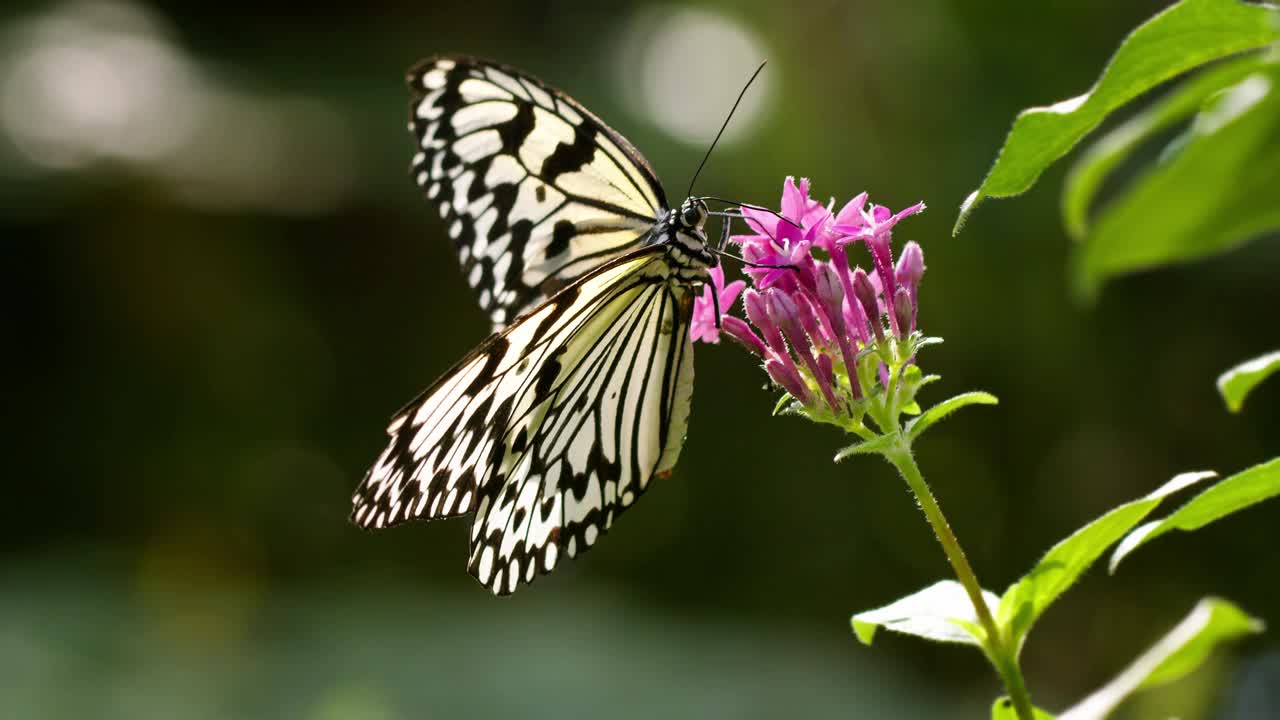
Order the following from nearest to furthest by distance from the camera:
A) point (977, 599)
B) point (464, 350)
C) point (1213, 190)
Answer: point (1213, 190), point (977, 599), point (464, 350)

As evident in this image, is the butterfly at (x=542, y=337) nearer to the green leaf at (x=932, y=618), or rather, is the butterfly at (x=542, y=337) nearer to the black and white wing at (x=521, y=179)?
the black and white wing at (x=521, y=179)

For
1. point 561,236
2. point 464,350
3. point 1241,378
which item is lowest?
point 1241,378

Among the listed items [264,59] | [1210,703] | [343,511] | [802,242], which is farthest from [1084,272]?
[264,59]

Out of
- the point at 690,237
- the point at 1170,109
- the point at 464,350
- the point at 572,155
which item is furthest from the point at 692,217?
the point at 464,350

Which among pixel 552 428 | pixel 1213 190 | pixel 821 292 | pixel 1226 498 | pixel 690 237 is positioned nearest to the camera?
pixel 1213 190

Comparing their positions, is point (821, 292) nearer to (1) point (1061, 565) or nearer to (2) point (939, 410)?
(2) point (939, 410)

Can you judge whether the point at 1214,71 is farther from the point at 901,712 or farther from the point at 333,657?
the point at 333,657
